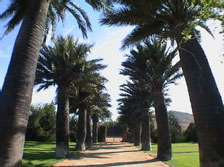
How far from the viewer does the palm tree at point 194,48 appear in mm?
10516

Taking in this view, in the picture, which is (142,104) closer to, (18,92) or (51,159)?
(51,159)

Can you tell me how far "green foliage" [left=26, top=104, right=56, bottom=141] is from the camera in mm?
63469

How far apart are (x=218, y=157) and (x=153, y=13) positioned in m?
6.63

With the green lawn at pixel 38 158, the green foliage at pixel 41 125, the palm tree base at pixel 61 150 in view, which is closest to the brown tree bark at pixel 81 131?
the green lawn at pixel 38 158

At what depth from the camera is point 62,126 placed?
26797mm

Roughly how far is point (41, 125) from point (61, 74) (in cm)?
3861

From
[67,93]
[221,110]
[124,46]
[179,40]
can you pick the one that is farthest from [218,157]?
[67,93]

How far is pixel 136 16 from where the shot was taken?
15898mm

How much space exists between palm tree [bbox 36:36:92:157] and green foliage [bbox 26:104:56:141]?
36381 millimetres

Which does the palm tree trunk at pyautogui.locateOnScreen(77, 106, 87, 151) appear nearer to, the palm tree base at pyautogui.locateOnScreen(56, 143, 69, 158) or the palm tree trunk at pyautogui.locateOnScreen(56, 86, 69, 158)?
the palm tree trunk at pyautogui.locateOnScreen(56, 86, 69, 158)

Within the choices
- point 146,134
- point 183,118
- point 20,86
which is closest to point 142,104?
point 146,134

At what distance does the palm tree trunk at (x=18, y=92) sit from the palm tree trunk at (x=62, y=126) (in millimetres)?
15487

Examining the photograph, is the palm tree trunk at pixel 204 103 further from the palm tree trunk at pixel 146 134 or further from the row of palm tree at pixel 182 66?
the palm tree trunk at pixel 146 134

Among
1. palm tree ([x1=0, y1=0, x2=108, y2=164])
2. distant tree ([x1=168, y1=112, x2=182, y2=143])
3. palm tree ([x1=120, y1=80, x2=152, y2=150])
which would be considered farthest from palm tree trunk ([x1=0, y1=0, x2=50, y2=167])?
distant tree ([x1=168, y1=112, x2=182, y2=143])
